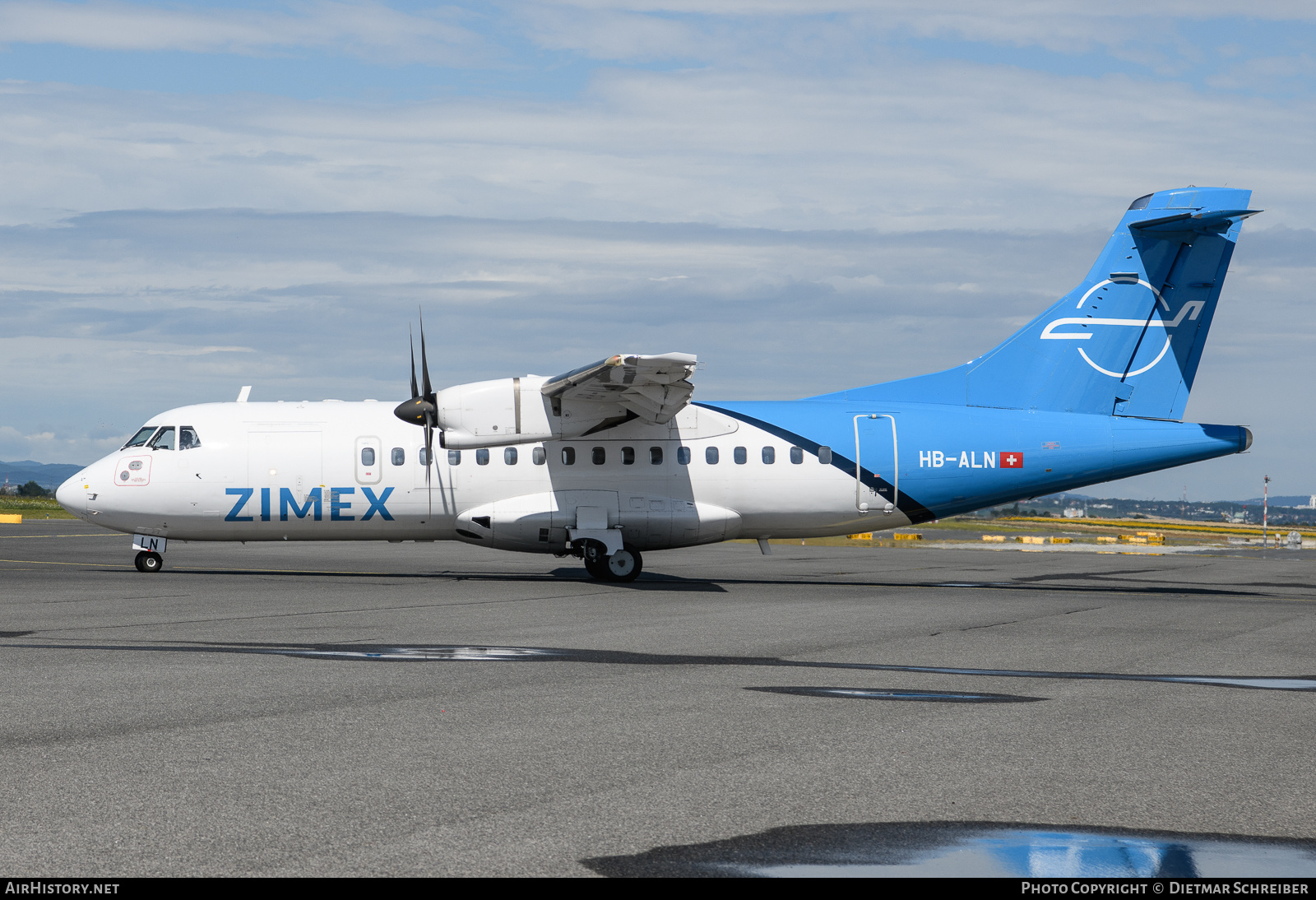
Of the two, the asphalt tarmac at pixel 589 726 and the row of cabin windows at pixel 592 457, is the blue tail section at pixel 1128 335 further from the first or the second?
the asphalt tarmac at pixel 589 726

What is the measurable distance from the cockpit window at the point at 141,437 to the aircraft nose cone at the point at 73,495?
3.96 feet

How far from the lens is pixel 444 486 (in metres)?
23.9

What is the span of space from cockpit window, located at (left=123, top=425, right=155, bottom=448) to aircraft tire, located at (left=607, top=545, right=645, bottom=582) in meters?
10.2

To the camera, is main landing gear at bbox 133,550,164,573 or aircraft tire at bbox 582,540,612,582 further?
main landing gear at bbox 133,550,164,573

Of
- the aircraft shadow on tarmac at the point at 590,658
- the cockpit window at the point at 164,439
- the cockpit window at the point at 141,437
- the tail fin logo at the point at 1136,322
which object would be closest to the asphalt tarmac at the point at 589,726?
the aircraft shadow on tarmac at the point at 590,658

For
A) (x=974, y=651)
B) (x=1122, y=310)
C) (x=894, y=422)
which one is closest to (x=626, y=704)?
(x=974, y=651)

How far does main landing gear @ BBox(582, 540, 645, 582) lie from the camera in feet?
77.2

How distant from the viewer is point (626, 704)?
9.20m

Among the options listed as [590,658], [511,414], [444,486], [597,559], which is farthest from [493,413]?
[590,658]

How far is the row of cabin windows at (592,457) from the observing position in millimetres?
23953

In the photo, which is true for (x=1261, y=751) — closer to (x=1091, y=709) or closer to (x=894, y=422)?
(x=1091, y=709)

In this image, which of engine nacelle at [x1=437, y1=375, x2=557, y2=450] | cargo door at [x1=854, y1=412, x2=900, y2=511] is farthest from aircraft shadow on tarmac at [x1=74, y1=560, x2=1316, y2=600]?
engine nacelle at [x1=437, y1=375, x2=557, y2=450]

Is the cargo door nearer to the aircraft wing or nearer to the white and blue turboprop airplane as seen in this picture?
the white and blue turboprop airplane

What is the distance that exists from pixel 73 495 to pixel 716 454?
13.4 metres
